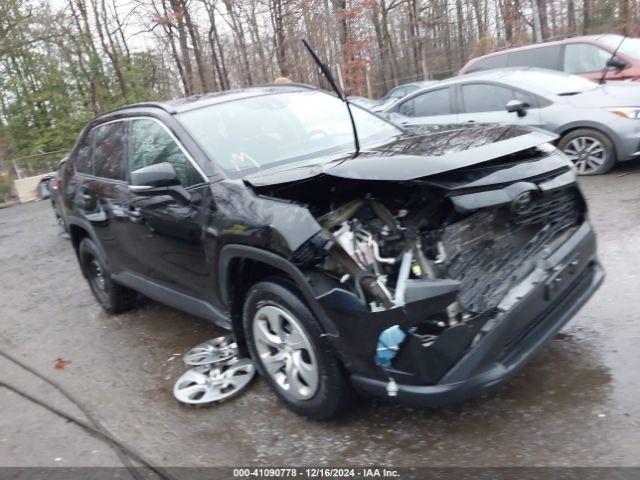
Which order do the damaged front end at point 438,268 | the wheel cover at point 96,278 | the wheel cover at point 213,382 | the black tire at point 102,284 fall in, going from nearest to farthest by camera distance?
the damaged front end at point 438,268
the wheel cover at point 213,382
the black tire at point 102,284
the wheel cover at point 96,278

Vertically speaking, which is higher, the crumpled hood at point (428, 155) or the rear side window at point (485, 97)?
the crumpled hood at point (428, 155)

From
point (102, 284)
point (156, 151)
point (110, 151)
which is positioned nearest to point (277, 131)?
point (156, 151)

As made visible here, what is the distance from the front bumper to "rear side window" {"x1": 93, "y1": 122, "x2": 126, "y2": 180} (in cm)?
292

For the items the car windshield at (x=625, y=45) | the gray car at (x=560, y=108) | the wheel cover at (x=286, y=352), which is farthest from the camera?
the car windshield at (x=625, y=45)

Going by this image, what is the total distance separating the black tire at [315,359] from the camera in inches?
114

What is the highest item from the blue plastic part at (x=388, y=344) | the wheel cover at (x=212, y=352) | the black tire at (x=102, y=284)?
the blue plastic part at (x=388, y=344)

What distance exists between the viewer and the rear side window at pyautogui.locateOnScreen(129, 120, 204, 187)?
148 inches

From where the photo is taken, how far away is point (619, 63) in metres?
9.38

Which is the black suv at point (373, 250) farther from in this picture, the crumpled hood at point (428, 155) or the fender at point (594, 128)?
the fender at point (594, 128)

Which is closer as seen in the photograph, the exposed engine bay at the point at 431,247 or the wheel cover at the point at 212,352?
the exposed engine bay at the point at 431,247

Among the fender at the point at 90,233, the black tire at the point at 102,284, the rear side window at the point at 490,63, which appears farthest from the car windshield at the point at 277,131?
the rear side window at the point at 490,63

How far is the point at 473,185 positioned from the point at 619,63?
823cm

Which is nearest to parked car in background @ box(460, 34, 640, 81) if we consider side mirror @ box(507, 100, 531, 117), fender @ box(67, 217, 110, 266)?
side mirror @ box(507, 100, 531, 117)

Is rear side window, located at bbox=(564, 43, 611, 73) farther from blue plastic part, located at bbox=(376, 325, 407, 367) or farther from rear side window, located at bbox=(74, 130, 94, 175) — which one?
blue plastic part, located at bbox=(376, 325, 407, 367)
